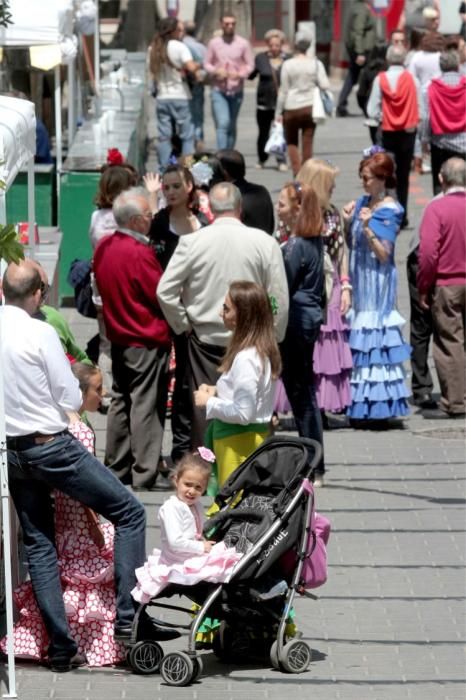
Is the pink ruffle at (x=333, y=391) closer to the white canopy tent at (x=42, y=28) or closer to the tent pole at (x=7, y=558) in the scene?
the white canopy tent at (x=42, y=28)

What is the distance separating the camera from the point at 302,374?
10.7 meters

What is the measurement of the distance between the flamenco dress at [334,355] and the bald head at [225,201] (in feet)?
5.15

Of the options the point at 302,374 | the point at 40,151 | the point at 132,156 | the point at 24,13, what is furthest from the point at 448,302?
the point at 132,156

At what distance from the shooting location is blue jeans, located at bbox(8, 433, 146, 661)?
7578mm

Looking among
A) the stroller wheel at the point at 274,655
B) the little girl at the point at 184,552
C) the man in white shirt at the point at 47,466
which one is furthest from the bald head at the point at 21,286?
the stroller wheel at the point at 274,655

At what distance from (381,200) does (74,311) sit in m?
4.68

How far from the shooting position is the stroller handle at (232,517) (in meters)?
7.82

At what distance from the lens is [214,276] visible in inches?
403

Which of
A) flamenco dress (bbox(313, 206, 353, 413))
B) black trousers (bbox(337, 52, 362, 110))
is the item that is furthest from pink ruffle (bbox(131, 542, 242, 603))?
black trousers (bbox(337, 52, 362, 110))

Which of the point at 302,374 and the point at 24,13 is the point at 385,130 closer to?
the point at 24,13

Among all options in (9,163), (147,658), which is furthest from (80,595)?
(9,163)

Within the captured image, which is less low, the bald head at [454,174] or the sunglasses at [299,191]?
the sunglasses at [299,191]

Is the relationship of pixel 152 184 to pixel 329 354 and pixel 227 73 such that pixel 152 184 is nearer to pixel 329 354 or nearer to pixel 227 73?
pixel 329 354

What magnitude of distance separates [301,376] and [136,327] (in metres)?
1.02
